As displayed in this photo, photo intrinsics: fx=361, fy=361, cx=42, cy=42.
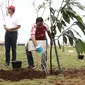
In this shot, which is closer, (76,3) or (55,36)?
(76,3)

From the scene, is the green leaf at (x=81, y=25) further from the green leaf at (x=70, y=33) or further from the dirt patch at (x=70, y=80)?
the dirt patch at (x=70, y=80)

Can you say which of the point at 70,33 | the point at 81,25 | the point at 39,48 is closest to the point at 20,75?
the point at 39,48

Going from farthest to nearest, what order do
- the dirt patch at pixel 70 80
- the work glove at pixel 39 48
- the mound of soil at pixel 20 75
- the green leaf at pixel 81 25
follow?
the work glove at pixel 39 48
the green leaf at pixel 81 25
the mound of soil at pixel 20 75
the dirt patch at pixel 70 80

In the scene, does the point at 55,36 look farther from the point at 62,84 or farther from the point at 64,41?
the point at 62,84

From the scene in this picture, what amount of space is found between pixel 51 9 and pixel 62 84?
188cm

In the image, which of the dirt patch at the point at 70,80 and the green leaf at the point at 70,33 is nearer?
the dirt patch at the point at 70,80

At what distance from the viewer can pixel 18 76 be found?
6672mm

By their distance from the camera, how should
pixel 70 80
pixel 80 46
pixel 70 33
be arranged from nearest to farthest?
pixel 70 80 < pixel 80 46 < pixel 70 33

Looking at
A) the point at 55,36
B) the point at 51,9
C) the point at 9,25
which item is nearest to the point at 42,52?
the point at 55,36

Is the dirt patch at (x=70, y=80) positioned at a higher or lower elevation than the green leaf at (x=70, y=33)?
lower

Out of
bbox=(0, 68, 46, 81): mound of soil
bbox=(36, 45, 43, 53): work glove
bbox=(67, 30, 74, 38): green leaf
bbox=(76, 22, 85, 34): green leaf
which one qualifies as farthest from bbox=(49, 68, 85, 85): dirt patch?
bbox=(76, 22, 85, 34): green leaf

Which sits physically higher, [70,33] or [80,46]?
[70,33]

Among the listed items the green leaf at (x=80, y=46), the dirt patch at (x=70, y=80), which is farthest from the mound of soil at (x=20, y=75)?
the green leaf at (x=80, y=46)

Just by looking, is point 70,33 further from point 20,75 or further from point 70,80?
point 20,75
